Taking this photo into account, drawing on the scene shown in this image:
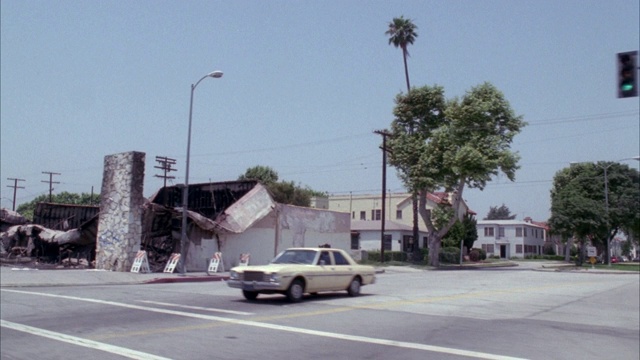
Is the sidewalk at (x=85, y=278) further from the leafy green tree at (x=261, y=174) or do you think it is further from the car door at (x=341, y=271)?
the leafy green tree at (x=261, y=174)

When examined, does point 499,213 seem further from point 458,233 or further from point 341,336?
point 341,336

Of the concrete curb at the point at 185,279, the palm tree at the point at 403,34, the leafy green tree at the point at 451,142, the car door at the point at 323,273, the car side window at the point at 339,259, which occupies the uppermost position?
the palm tree at the point at 403,34

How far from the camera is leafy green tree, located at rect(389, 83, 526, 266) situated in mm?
46750

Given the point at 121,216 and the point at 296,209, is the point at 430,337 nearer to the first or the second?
the point at 121,216

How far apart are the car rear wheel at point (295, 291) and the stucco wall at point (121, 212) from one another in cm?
1410

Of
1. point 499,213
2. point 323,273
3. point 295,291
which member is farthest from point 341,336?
point 499,213

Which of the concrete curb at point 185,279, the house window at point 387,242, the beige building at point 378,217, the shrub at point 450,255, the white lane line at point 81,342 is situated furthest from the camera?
the house window at point 387,242

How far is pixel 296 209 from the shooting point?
37469 millimetres

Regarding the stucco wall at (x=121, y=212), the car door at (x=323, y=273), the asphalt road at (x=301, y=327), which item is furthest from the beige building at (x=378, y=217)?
the asphalt road at (x=301, y=327)

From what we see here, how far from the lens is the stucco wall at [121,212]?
27.9m

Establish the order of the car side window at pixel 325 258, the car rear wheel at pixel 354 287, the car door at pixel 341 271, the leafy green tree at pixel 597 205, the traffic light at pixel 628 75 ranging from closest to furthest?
the traffic light at pixel 628 75 → the car side window at pixel 325 258 → the car door at pixel 341 271 → the car rear wheel at pixel 354 287 → the leafy green tree at pixel 597 205

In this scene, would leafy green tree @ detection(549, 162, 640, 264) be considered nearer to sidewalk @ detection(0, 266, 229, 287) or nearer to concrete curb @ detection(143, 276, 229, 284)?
concrete curb @ detection(143, 276, 229, 284)

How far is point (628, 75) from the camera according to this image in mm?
11508

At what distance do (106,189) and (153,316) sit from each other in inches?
710
